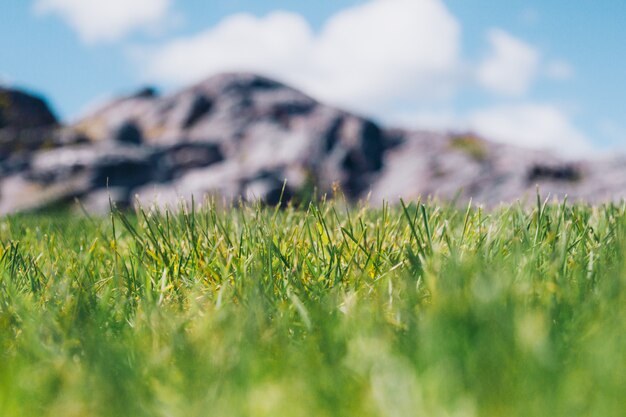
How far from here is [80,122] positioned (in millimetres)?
16953

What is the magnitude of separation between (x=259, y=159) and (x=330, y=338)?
450 inches

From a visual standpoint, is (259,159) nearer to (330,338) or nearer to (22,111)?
(330,338)

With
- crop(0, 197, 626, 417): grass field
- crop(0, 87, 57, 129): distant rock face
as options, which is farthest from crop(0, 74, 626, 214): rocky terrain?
crop(0, 197, 626, 417): grass field

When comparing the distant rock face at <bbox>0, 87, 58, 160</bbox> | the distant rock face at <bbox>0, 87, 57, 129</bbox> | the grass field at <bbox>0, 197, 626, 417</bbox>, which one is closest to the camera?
the grass field at <bbox>0, 197, 626, 417</bbox>

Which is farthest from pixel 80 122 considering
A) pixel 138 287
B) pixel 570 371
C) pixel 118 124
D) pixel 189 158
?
pixel 570 371

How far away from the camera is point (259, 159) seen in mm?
12625

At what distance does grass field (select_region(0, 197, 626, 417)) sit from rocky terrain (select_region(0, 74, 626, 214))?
26.5ft

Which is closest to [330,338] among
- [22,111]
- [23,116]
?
[23,116]

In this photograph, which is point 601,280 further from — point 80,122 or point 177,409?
point 80,122

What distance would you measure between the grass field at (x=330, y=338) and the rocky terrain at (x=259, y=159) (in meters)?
8.09

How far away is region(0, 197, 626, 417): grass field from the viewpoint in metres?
1.01

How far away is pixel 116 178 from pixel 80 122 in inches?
220

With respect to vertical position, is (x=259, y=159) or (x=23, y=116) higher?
(x=23, y=116)

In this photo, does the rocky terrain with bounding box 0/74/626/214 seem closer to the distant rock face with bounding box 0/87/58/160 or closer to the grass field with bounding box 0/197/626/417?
the distant rock face with bounding box 0/87/58/160
